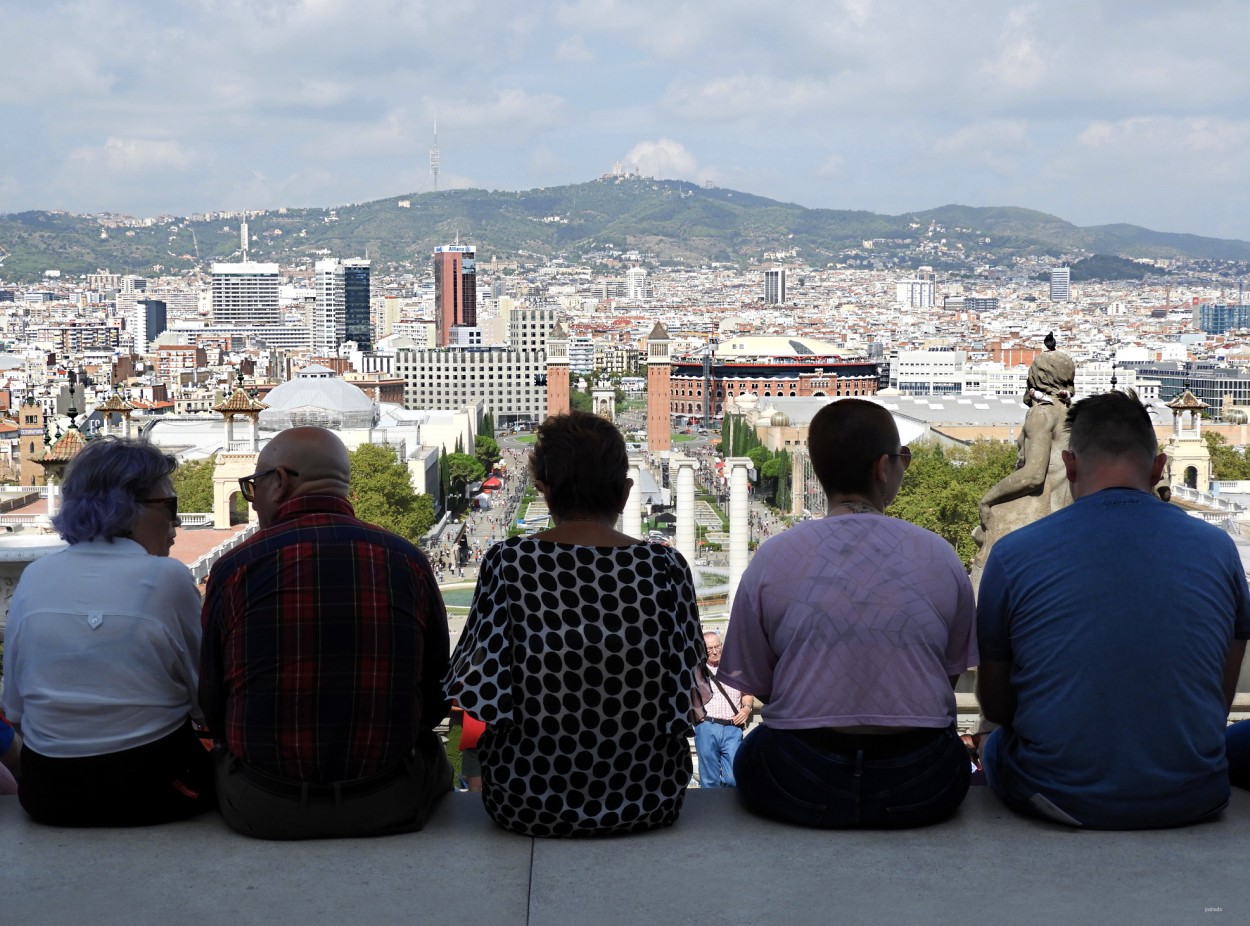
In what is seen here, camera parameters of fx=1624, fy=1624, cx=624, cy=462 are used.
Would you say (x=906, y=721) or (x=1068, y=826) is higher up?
(x=906, y=721)

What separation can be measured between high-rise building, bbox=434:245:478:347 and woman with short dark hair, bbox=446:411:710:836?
122 m

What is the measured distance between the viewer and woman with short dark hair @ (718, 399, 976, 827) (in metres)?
2.91

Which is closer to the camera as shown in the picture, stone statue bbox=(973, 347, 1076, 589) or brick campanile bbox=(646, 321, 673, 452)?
stone statue bbox=(973, 347, 1076, 589)

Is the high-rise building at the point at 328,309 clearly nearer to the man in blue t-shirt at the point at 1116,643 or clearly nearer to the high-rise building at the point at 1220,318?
the high-rise building at the point at 1220,318

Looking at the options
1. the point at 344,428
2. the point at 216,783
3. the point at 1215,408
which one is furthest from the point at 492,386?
the point at 216,783

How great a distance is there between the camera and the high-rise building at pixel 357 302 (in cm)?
14338

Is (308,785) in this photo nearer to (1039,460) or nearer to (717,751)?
(717,751)

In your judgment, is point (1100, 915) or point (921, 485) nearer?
point (1100, 915)

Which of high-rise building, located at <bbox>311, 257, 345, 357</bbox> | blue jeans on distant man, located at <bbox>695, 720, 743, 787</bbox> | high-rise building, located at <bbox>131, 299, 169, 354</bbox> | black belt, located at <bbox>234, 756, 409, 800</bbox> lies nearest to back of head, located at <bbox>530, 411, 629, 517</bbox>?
black belt, located at <bbox>234, 756, 409, 800</bbox>

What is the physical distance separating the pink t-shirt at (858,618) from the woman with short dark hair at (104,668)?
1.06m

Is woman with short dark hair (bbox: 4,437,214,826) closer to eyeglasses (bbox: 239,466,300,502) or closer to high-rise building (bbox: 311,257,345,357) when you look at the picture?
eyeglasses (bbox: 239,466,300,502)

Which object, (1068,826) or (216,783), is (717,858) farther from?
(216,783)

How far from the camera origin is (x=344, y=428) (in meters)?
38.2

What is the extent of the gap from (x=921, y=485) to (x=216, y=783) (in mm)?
24788
